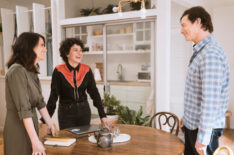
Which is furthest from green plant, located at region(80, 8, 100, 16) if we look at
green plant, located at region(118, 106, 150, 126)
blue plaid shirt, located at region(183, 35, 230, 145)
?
blue plaid shirt, located at region(183, 35, 230, 145)

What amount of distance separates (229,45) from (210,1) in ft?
3.46

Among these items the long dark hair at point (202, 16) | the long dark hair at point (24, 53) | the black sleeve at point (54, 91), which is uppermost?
the long dark hair at point (202, 16)

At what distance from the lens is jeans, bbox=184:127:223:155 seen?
1418 mm

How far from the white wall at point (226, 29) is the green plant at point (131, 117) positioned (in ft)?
8.27

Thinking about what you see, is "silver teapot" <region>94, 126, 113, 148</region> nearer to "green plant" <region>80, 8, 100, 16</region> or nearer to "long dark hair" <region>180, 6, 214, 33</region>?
"long dark hair" <region>180, 6, 214, 33</region>

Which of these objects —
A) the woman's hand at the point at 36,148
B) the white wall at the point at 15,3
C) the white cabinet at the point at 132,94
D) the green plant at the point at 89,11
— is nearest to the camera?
the woman's hand at the point at 36,148

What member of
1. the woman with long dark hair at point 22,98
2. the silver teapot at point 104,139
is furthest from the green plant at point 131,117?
the woman with long dark hair at point 22,98

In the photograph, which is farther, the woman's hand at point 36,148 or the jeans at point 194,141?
the jeans at point 194,141

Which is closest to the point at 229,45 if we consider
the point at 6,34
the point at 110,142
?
the point at 110,142

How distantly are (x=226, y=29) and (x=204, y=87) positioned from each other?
409 centimetres

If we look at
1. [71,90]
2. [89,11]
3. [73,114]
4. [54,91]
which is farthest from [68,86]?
[89,11]

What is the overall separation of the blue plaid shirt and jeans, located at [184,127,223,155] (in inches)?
2.1

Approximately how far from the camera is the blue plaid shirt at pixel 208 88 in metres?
1.28

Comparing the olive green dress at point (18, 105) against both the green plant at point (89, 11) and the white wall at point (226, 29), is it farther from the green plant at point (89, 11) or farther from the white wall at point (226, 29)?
the white wall at point (226, 29)
